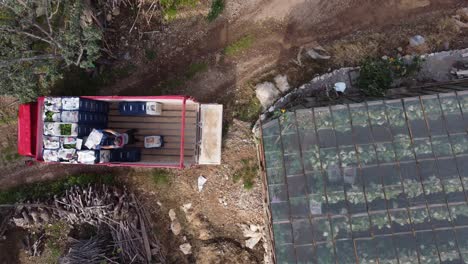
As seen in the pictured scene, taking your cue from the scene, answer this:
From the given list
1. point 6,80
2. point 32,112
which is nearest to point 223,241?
point 32,112

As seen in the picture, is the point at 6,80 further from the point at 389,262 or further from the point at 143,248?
the point at 389,262

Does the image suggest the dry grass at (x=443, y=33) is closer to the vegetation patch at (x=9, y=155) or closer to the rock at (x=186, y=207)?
the rock at (x=186, y=207)

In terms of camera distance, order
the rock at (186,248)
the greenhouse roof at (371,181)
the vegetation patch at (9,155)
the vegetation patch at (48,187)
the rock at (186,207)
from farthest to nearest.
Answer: the vegetation patch at (9,155) → the vegetation patch at (48,187) → the rock at (186,207) → the rock at (186,248) → the greenhouse roof at (371,181)

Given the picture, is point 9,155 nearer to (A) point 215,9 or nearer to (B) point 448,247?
(A) point 215,9

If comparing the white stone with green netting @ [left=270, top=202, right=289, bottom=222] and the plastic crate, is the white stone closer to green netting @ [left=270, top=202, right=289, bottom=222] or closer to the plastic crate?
the plastic crate

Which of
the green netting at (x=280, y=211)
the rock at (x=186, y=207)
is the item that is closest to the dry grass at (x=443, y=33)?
the green netting at (x=280, y=211)

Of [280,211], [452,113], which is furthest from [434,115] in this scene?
[280,211]
